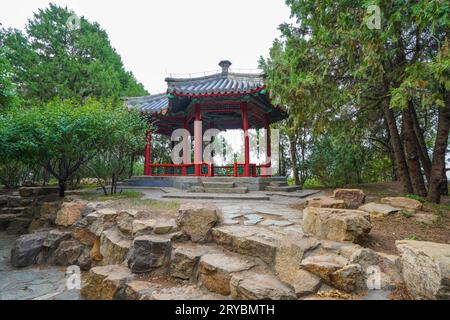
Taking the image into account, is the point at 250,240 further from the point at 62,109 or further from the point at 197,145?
the point at 197,145

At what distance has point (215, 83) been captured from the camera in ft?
34.5

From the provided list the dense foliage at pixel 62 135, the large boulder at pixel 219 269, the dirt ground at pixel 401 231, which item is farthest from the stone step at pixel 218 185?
the large boulder at pixel 219 269

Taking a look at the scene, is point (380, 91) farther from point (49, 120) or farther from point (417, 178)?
point (49, 120)

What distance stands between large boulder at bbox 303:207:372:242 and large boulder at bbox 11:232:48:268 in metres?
5.17

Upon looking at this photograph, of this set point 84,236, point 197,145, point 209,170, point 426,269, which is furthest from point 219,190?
point 426,269

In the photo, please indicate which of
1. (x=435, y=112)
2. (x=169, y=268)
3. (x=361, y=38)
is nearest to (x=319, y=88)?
(x=361, y=38)

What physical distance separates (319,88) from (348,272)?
14.7 ft

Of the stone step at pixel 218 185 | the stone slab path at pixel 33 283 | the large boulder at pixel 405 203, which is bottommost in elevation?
the stone slab path at pixel 33 283

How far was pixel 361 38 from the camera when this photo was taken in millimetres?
3902

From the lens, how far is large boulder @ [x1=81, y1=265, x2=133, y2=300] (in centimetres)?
279

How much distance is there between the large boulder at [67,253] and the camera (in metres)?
4.45

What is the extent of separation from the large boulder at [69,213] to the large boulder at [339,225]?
196 inches

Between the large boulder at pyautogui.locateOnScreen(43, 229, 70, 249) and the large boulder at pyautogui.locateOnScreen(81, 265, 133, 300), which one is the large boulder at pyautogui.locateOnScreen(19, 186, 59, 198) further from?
the large boulder at pyautogui.locateOnScreen(81, 265, 133, 300)

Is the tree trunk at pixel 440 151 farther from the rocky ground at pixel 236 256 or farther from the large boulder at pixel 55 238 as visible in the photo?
the large boulder at pixel 55 238
